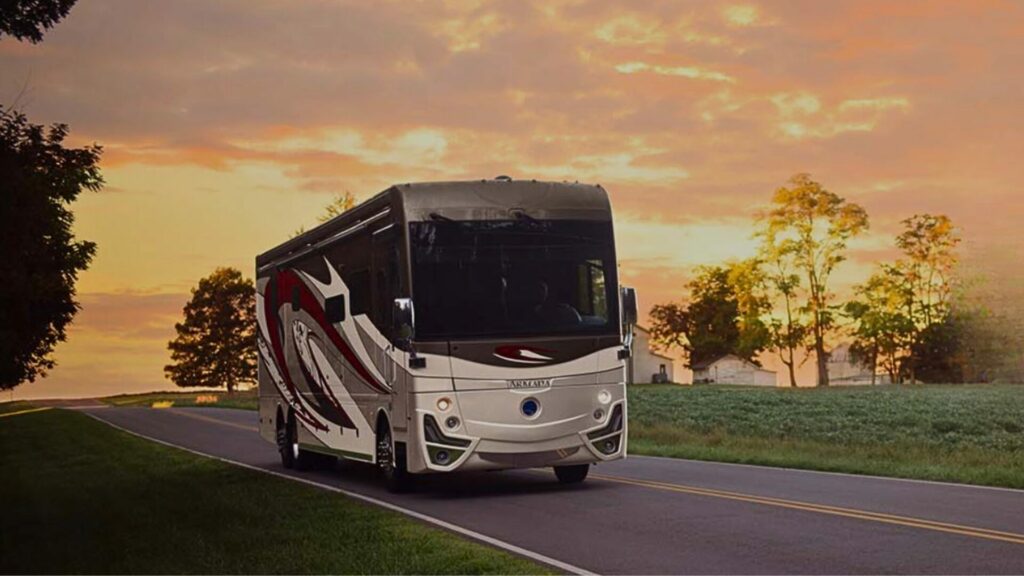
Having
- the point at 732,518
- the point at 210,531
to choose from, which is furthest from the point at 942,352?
the point at 210,531

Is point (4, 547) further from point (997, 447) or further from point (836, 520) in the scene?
point (997, 447)

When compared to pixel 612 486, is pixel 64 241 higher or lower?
higher

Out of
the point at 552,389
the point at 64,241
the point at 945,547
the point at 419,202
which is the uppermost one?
the point at 64,241

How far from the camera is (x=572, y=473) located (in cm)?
1923

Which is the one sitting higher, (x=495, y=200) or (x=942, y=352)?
(x=495, y=200)

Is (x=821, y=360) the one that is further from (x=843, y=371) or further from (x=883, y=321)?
(x=843, y=371)

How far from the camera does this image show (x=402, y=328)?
17.4 meters

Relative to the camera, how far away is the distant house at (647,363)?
13362 centimetres

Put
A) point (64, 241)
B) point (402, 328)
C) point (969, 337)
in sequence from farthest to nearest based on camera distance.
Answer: point (969, 337) < point (64, 241) < point (402, 328)

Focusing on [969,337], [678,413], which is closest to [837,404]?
[678,413]

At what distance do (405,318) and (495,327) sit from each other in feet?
4.17

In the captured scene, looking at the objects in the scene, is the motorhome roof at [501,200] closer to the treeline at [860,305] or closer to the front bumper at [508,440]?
the front bumper at [508,440]

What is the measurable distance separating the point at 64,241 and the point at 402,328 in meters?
29.9

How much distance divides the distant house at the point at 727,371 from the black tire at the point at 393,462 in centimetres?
11230
